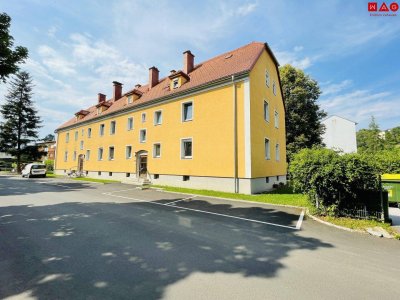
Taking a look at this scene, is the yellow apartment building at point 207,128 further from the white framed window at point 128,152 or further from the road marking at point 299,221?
the road marking at point 299,221

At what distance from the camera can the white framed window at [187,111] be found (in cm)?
1809

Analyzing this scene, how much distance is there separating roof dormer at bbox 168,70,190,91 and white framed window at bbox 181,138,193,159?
5.55m

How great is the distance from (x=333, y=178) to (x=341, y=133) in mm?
43455

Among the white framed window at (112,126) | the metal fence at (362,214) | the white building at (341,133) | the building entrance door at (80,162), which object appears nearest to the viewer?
the metal fence at (362,214)

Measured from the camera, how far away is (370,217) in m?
7.31

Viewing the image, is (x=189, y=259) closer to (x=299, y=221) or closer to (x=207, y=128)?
(x=299, y=221)

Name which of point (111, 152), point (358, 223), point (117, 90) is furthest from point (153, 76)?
point (358, 223)

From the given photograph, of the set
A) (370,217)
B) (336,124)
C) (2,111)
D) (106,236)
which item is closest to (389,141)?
(336,124)

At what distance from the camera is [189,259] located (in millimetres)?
4395

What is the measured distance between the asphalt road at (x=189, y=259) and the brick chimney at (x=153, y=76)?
66.6 feet

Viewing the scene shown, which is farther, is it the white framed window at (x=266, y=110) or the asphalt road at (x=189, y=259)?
the white framed window at (x=266, y=110)

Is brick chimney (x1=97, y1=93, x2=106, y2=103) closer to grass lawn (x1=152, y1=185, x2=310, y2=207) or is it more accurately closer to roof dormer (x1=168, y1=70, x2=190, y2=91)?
roof dormer (x1=168, y1=70, x2=190, y2=91)

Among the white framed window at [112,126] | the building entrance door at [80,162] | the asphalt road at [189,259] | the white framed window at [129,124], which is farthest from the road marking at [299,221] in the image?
the building entrance door at [80,162]

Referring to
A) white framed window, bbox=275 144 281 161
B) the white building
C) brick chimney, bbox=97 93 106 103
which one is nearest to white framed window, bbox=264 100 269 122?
white framed window, bbox=275 144 281 161
